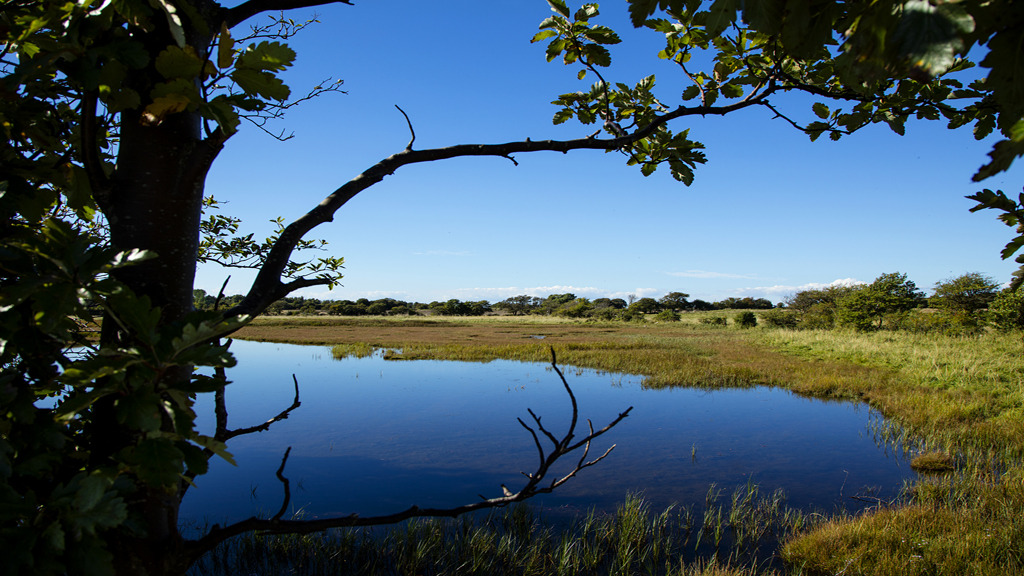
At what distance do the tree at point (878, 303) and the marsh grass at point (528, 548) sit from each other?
33.9 m

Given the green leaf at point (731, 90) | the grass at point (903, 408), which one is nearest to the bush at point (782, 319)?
the grass at point (903, 408)

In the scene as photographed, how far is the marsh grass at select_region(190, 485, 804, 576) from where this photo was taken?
19.2 feet

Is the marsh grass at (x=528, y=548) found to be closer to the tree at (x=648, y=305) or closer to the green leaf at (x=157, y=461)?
the green leaf at (x=157, y=461)

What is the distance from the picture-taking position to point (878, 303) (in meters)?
34.9

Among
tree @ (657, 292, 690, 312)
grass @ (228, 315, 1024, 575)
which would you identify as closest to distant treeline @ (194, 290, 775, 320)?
tree @ (657, 292, 690, 312)

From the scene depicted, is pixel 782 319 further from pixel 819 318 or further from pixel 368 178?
pixel 368 178

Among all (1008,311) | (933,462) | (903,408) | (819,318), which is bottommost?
(933,462)

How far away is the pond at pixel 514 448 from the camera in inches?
335

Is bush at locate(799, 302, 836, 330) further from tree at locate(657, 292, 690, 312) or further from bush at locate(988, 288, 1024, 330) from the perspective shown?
tree at locate(657, 292, 690, 312)

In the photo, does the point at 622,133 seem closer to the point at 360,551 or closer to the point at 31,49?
the point at 31,49

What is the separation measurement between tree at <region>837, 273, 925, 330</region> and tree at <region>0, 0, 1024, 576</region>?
39.9 metres

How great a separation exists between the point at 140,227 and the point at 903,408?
1653 centimetres

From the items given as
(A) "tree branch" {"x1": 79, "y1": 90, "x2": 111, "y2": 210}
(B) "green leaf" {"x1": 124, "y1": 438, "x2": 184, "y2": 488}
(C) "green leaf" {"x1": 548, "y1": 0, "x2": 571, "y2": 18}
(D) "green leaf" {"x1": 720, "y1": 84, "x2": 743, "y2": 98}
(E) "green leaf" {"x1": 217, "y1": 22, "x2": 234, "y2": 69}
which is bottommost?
(B) "green leaf" {"x1": 124, "y1": 438, "x2": 184, "y2": 488}

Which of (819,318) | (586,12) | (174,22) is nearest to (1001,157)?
(586,12)
